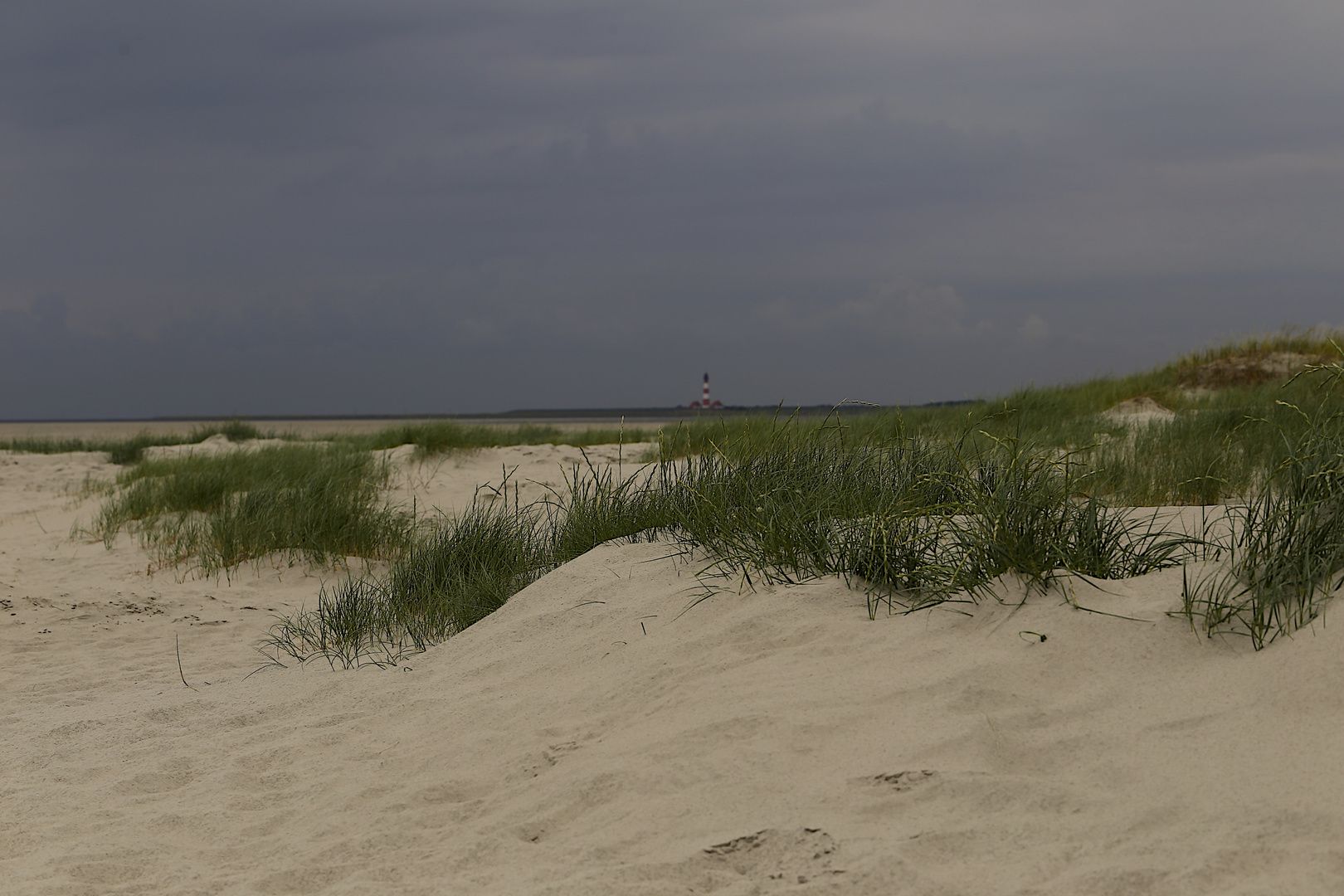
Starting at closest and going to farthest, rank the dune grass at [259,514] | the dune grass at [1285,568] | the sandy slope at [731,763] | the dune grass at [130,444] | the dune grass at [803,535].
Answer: the sandy slope at [731,763]
the dune grass at [1285,568]
the dune grass at [803,535]
the dune grass at [259,514]
the dune grass at [130,444]

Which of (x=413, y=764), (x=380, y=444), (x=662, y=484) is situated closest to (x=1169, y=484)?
(x=662, y=484)

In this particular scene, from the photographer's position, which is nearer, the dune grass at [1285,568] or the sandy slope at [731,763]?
the sandy slope at [731,763]

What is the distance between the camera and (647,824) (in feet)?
6.50

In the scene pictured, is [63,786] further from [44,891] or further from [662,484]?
[662,484]

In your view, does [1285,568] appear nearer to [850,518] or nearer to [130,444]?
[850,518]

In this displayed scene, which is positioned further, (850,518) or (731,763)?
(850,518)

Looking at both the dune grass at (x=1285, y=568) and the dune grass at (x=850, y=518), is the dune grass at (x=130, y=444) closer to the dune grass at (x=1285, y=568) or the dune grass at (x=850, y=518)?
the dune grass at (x=850, y=518)

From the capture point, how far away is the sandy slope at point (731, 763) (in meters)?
1.73

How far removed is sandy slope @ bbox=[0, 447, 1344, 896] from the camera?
1733 millimetres

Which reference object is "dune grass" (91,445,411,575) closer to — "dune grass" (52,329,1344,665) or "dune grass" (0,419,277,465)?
"dune grass" (52,329,1344,665)

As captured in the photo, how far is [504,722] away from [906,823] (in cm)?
129

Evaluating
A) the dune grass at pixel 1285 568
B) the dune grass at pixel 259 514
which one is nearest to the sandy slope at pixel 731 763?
the dune grass at pixel 1285 568

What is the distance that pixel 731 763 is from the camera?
2.11 metres

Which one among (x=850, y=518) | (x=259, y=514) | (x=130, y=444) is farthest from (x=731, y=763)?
(x=130, y=444)
